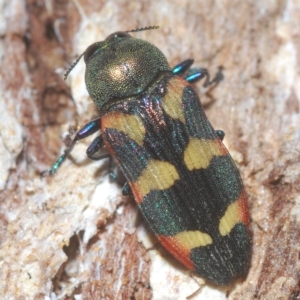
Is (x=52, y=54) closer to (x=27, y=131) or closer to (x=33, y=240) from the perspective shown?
(x=27, y=131)

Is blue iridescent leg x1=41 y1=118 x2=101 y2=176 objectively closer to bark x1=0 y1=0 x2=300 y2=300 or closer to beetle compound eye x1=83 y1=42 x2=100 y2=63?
bark x1=0 y1=0 x2=300 y2=300

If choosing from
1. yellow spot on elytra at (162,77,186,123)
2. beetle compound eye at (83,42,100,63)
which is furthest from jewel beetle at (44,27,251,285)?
beetle compound eye at (83,42,100,63)

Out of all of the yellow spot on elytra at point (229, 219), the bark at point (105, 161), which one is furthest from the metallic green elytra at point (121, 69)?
the yellow spot on elytra at point (229, 219)

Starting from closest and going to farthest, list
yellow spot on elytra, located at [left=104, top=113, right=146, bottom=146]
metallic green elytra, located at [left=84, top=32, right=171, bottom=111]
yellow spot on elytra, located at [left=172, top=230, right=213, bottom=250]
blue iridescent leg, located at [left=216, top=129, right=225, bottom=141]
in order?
yellow spot on elytra, located at [left=172, top=230, right=213, bottom=250] → yellow spot on elytra, located at [left=104, top=113, right=146, bottom=146] → blue iridescent leg, located at [left=216, top=129, right=225, bottom=141] → metallic green elytra, located at [left=84, top=32, right=171, bottom=111]

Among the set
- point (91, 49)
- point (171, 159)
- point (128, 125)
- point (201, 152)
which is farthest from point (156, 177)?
point (91, 49)

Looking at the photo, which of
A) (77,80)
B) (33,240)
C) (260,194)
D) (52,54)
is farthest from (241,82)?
(33,240)

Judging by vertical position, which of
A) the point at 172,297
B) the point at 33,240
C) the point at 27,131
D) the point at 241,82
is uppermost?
the point at 27,131

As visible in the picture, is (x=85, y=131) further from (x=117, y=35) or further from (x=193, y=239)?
(x=193, y=239)

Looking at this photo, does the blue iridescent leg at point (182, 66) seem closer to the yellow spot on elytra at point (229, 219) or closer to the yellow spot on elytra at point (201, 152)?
the yellow spot on elytra at point (201, 152)
